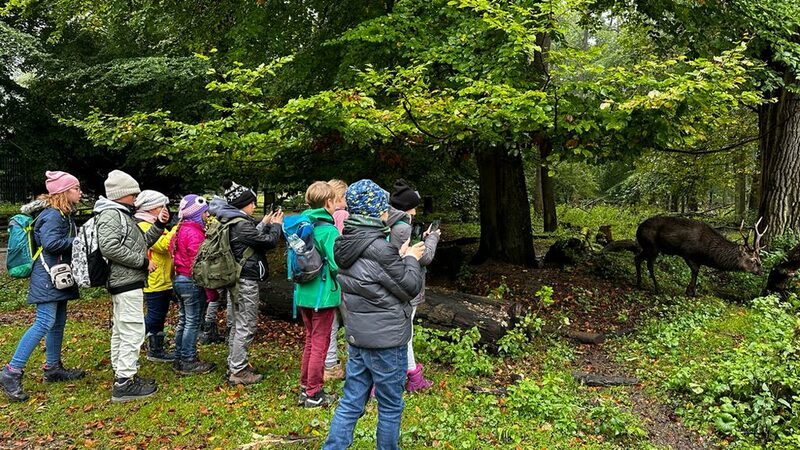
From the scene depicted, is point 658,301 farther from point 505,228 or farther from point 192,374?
point 192,374

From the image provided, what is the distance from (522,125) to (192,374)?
4652 mm

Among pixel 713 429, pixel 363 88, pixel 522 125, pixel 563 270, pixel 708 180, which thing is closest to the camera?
pixel 713 429

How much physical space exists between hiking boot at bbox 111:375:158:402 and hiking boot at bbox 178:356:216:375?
582mm

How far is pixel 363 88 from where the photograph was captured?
22.4 ft

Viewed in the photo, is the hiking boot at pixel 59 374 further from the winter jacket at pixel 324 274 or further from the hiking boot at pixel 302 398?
the winter jacket at pixel 324 274

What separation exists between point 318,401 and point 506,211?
6768mm

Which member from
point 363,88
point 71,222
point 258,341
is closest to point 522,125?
point 363,88

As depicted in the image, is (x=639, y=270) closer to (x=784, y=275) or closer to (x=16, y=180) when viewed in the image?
(x=784, y=275)

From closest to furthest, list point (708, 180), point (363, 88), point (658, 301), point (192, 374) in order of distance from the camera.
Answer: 1. point (192, 374)
2. point (363, 88)
3. point (658, 301)
4. point (708, 180)

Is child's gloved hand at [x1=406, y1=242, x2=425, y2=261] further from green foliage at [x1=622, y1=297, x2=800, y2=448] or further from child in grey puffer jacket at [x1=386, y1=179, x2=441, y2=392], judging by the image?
green foliage at [x1=622, y1=297, x2=800, y2=448]

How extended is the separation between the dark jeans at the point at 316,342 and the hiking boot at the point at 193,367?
4.89 feet

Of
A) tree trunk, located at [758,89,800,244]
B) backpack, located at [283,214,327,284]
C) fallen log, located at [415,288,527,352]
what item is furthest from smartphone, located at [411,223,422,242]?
tree trunk, located at [758,89,800,244]

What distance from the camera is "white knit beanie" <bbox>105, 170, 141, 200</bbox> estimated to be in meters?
4.86

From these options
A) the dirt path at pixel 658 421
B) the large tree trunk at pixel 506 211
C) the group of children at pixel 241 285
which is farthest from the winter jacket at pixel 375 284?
the large tree trunk at pixel 506 211
